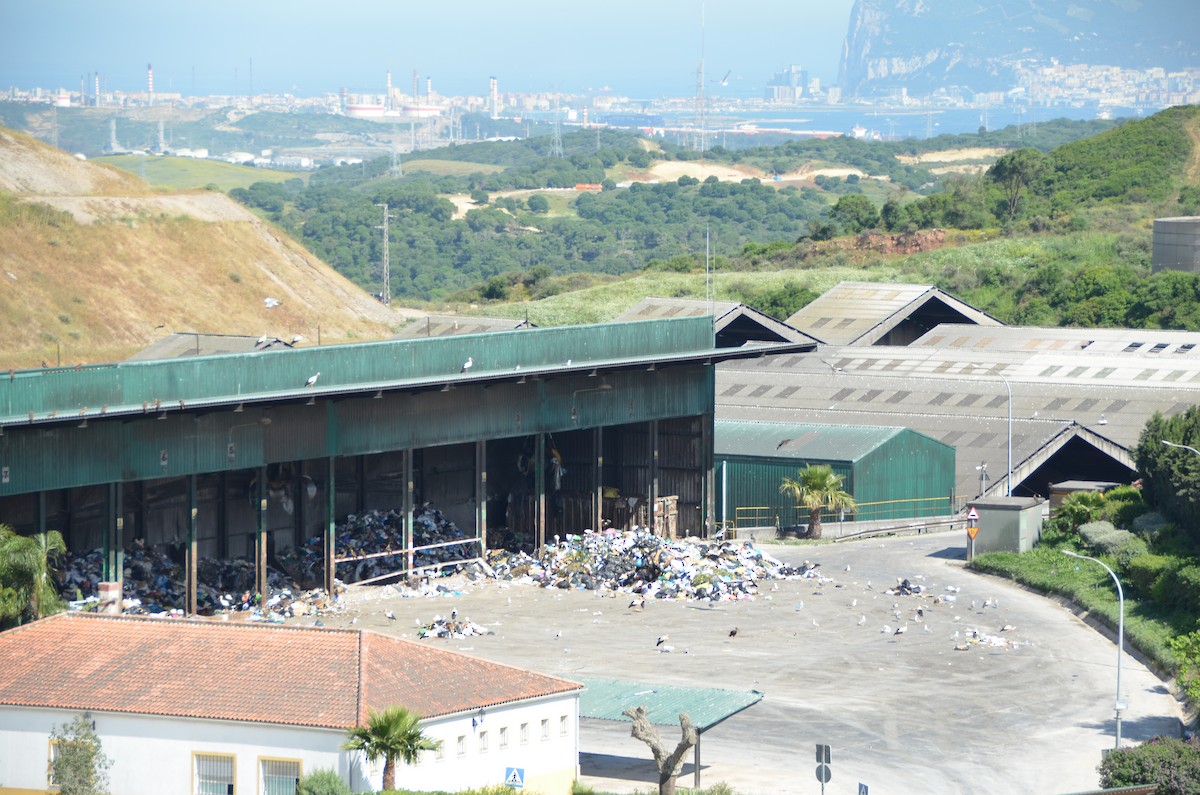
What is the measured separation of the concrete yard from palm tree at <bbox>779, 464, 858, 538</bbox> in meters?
4.43

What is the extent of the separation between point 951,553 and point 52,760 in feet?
119

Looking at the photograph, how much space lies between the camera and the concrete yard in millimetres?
35000

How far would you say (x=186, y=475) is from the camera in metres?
46.7

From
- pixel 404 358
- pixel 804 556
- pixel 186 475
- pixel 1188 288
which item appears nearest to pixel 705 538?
pixel 804 556

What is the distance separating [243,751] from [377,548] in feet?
86.3

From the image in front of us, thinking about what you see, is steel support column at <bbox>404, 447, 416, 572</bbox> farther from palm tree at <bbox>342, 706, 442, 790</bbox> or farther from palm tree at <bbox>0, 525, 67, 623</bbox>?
palm tree at <bbox>342, 706, 442, 790</bbox>

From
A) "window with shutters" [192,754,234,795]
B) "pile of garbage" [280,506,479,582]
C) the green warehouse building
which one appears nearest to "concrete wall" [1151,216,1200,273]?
the green warehouse building

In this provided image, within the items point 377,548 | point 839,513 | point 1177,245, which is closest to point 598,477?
point 377,548

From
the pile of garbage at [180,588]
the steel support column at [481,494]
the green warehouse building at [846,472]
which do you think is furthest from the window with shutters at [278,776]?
the green warehouse building at [846,472]

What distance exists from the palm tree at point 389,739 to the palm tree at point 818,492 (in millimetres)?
35711

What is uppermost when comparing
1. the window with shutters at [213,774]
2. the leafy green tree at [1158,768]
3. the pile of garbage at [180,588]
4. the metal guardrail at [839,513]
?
the window with shutters at [213,774]

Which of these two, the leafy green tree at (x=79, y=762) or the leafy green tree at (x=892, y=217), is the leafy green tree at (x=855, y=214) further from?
the leafy green tree at (x=79, y=762)

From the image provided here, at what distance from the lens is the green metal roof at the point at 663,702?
3306 cm

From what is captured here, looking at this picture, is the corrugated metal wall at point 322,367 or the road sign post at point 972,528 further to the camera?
the road sign post at point 972,528
